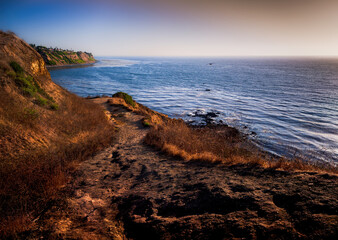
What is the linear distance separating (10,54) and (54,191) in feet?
45.0

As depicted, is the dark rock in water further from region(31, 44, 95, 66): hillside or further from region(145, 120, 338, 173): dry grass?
region(31, 44, 95, 66): hillside

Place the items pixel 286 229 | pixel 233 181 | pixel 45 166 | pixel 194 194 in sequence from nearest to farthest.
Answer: pixel 286 229 → pixel 194 194 → pixel 233 181 → pixel 45 166

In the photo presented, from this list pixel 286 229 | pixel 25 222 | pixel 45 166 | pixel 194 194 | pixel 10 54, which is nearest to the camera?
pixel 286 229

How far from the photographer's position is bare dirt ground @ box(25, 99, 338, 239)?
10.8 feet

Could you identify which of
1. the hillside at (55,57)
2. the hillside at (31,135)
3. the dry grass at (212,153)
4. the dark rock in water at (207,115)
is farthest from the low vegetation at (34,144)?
the hillside at (55,57)

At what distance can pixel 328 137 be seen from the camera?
17875mm

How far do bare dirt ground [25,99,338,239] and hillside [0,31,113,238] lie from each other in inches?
27.7

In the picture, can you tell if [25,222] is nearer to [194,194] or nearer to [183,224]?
[183,224]

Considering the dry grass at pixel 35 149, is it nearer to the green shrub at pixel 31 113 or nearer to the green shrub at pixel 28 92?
the green shrub at pixel 31 113

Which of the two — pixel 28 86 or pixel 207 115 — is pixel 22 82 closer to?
pixel 28 86

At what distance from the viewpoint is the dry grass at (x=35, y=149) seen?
13.7ft

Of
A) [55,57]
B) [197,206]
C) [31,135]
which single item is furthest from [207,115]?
[55,57]

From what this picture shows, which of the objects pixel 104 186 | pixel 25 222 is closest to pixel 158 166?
pixel 104 186

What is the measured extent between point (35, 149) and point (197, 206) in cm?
813
